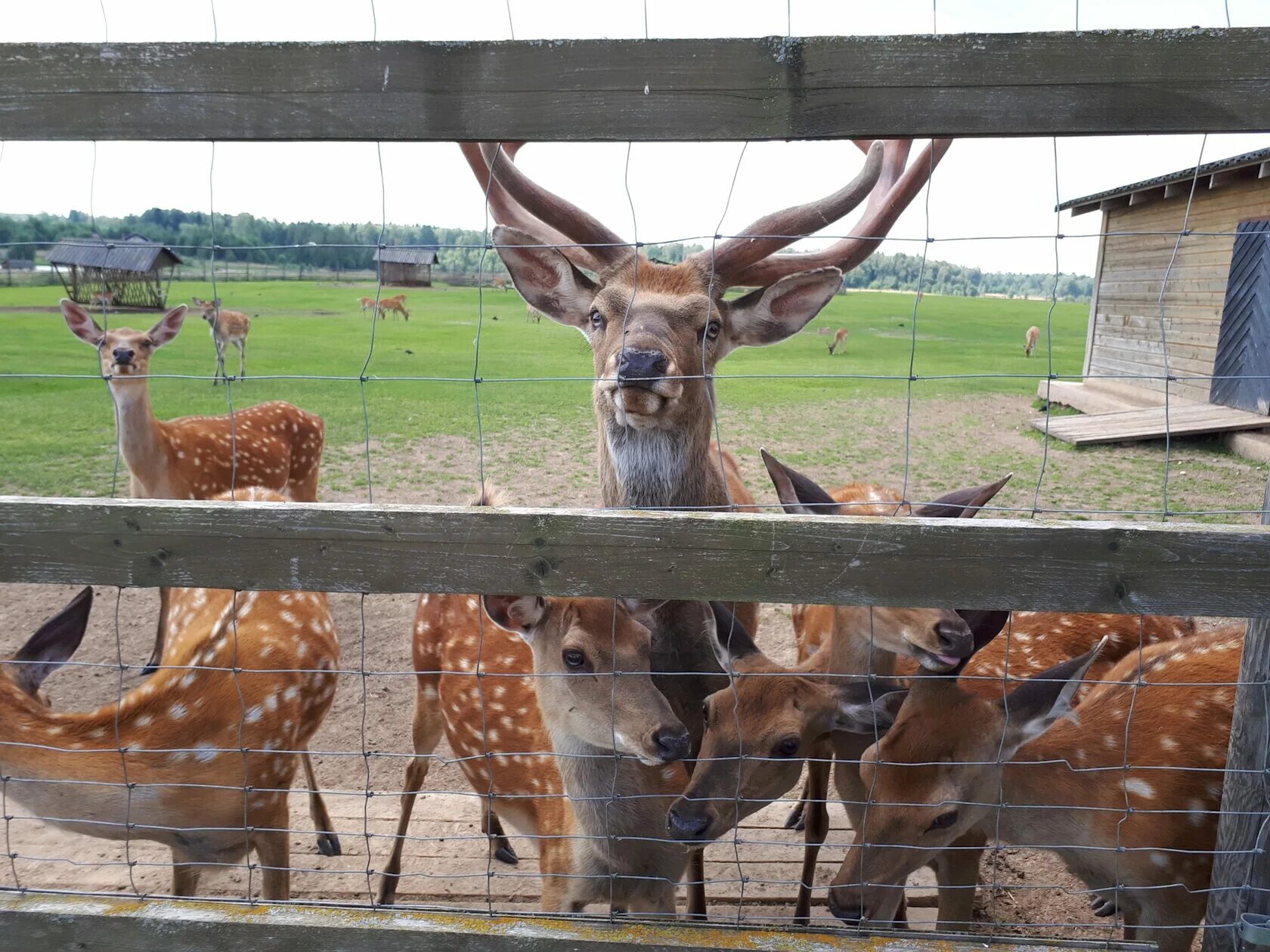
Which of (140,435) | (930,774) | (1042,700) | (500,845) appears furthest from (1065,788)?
(140,435)

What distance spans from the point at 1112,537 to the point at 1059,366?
72.5ft

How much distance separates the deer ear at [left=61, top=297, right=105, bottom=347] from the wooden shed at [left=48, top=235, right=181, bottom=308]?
1102 cm

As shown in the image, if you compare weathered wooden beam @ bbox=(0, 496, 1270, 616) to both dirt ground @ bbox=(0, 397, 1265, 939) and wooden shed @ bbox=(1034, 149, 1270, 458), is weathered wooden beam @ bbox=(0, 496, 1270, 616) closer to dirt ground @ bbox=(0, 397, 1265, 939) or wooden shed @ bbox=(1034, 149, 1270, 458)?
dirt ground @ bbox=(0, 397, 1265, 939)

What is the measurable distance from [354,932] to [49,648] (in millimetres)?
1401

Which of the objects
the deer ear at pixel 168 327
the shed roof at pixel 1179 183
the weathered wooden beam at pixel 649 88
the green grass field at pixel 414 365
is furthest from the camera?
the green grass field at pixel 414 365

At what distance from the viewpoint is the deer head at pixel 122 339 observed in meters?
5.73

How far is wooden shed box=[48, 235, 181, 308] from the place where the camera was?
60.4 ft

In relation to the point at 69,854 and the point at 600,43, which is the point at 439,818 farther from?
the point at 600,43

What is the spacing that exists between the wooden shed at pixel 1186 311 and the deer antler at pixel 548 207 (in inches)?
298

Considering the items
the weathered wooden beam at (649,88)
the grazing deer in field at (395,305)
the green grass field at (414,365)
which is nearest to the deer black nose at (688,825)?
the weathered wooden beam at (649,88)

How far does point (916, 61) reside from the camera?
66.3 inches

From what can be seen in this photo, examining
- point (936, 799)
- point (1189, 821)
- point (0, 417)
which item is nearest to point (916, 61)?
point (936, 799)

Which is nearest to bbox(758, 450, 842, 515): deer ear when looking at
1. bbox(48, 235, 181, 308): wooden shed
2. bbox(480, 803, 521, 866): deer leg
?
bbox(480, 803, 521, 866): deer leg

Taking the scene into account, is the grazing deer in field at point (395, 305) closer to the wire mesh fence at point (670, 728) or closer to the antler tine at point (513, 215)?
the wire mesh fence at point (670, 728)
